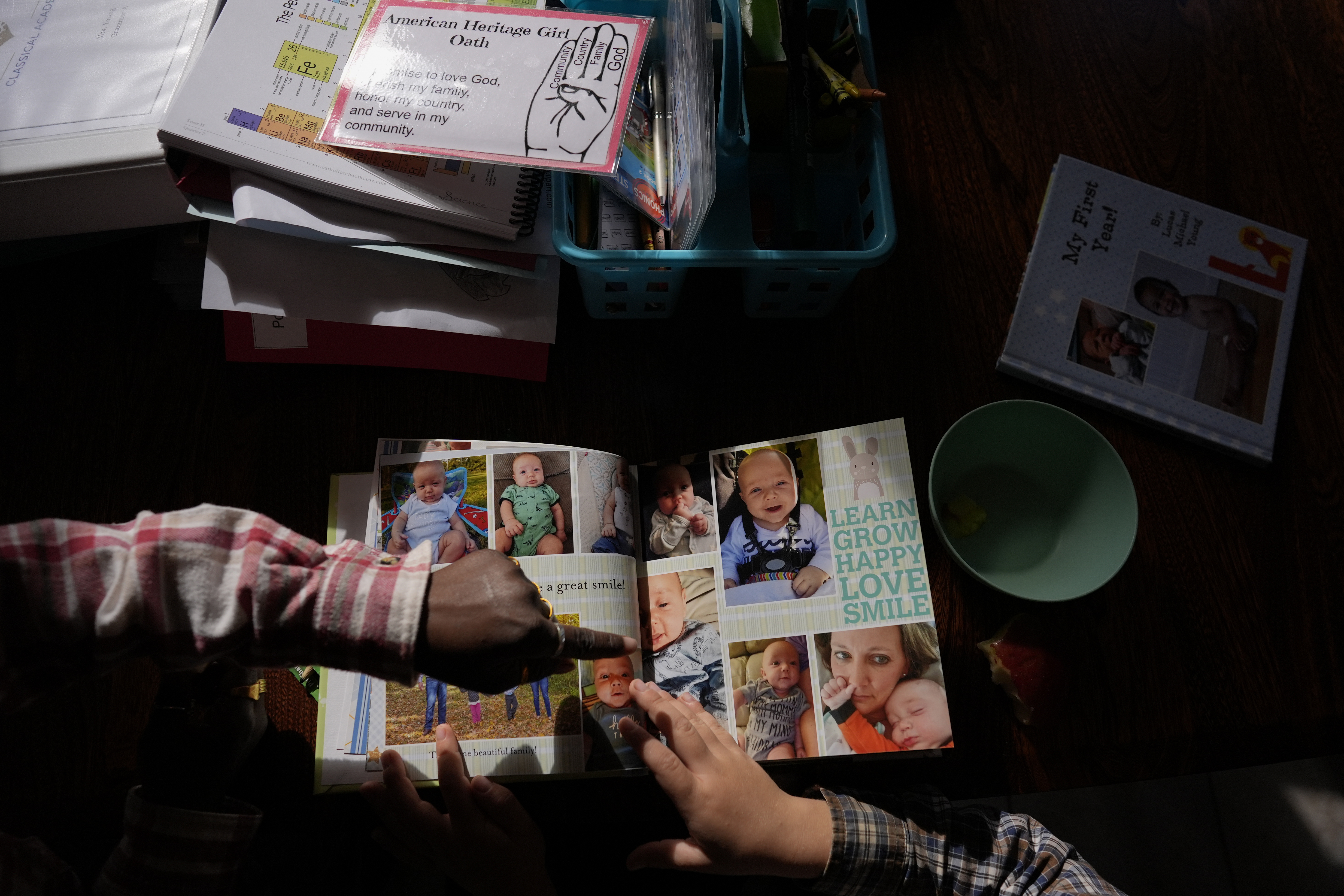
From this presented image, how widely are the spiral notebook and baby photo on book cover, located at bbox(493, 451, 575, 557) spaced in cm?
20

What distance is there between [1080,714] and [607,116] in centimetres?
64

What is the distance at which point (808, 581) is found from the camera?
0.67 m

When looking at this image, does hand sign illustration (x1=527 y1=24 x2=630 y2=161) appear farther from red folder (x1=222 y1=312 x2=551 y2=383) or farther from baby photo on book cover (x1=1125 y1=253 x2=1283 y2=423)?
baby photo on book cover (x1=1125 y1=253 x2=1283 y2=423)

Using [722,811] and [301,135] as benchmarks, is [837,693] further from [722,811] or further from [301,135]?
[301,135]

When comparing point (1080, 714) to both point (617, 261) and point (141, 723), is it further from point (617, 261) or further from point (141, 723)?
point (141, 723)

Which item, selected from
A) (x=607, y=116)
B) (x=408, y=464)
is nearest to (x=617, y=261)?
(x=607, y=116)

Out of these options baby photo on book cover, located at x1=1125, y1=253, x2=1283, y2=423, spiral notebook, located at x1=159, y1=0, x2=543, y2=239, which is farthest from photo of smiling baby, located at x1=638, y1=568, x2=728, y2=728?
baby photo on book cover, located at x1=1125, y1=253, x2=1283, y2=423

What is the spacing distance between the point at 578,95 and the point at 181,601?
1.51ft

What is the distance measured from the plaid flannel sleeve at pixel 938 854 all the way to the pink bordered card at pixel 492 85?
22.0 inches

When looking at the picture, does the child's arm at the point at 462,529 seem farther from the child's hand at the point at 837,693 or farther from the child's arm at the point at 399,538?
the child's hand at the point at 837,693

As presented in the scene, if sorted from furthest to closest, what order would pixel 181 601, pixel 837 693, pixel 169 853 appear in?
pixel 837 693
pixel 169 853
pixel 181 601

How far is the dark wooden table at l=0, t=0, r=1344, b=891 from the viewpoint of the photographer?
66 cm

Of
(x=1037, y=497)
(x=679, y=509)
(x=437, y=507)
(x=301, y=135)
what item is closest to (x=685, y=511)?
(x=679, y=509)

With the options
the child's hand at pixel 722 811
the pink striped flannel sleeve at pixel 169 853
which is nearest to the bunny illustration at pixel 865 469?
the child's hand at pixel 722 811
